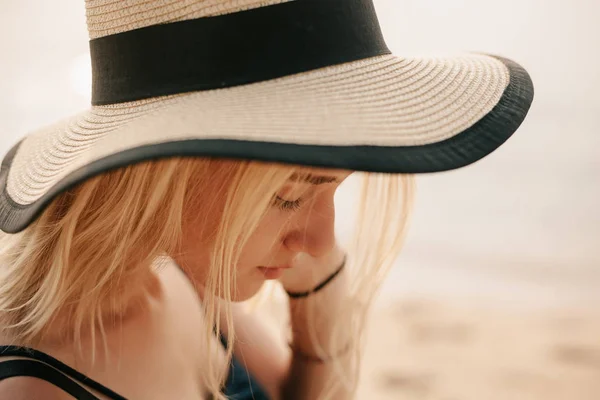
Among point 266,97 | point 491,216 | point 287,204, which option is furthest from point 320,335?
point 491,216

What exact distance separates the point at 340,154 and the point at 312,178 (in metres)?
0.14

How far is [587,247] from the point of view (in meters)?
2.40

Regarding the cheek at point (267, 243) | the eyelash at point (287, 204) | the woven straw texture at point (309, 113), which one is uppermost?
the woven straw texture at point (309, 113)

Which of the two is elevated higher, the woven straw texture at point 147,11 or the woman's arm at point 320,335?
the woven straw texture at point 147,11

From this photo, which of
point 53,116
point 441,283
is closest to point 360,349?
point 441,283

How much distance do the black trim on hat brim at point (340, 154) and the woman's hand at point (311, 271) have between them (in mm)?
435

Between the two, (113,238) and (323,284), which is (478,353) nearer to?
(323,284)

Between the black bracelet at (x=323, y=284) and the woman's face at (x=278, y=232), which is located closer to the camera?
the woman's face at (x=278, y=232)

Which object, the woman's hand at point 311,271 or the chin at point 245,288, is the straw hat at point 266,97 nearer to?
the chin at point 245,288

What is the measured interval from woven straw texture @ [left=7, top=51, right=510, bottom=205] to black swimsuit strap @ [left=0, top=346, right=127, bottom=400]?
6.4 inches

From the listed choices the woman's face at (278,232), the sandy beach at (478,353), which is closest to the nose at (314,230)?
the woman's face at (278,232)

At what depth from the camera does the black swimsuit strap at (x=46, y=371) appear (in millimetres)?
680

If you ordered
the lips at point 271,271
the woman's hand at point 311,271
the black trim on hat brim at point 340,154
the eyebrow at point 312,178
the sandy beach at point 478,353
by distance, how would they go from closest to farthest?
the black trim on hat brim at point 340,154 → the eyebrow at point 312,178 → the lips at point 271,271 → the woman's hand at point 311,271 → the sandy beach at point 478,353

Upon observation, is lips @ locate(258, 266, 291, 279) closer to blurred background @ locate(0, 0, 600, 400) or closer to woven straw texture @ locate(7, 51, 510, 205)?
woven straw texture @ locate(7, 51, 510, 205)
